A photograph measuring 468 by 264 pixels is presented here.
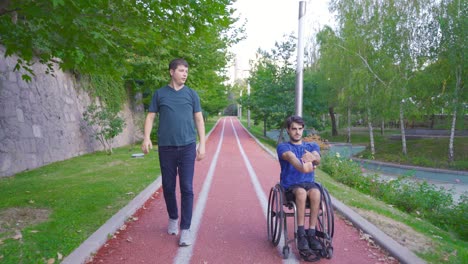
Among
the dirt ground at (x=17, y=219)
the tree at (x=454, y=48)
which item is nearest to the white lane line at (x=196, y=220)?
the dirt ground at (x=17, y=219)

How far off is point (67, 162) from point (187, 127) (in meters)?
10.2

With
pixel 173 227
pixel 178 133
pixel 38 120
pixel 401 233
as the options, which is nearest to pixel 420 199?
pixel 401 233

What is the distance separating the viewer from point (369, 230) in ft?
16.5

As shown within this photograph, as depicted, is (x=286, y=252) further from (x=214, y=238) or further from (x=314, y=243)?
(x=214, y=238)

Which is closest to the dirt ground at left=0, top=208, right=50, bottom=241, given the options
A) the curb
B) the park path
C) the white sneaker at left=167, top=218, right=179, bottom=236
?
the park path

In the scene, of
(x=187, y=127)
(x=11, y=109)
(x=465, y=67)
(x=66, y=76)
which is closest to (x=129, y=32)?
(x=187, y=127)

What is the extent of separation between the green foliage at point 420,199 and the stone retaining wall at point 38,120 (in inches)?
376

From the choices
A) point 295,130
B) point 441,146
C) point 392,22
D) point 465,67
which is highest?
point 392,22

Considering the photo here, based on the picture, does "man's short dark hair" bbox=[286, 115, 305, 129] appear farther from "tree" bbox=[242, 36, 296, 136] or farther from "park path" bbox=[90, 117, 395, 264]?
"tree" bbox=[242, 36, 296, 136]

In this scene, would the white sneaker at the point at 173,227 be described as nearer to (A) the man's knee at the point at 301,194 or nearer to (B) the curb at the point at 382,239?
(A) the man's knee at the point at 301,194

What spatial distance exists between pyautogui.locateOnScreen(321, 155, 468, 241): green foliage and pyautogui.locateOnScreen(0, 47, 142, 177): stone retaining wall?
31.3 feet

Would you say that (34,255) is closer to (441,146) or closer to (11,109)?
(11,109)

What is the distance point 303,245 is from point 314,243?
134 mm

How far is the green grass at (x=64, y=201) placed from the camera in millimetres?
4098
